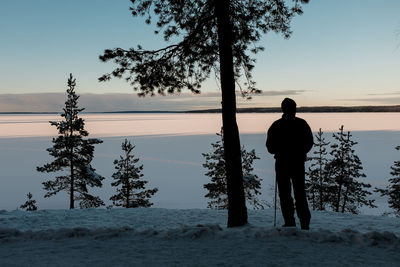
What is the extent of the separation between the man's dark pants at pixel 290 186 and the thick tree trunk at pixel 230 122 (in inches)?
68.1

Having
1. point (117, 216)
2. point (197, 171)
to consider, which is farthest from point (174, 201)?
point (117, 216)

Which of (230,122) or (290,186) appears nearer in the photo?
(290,186)

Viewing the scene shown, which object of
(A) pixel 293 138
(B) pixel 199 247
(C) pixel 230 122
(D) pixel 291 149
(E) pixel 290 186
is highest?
(C) pixel 230 122

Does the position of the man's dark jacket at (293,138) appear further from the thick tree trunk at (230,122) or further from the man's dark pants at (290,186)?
the thick tree trunk at (230,122)

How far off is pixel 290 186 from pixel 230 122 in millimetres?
2437

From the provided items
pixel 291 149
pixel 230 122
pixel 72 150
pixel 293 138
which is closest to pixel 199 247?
pixel 291 149

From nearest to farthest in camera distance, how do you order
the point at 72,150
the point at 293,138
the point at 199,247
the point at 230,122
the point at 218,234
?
the point at 199,247, the point at 218,234, the point at 293,138, the point at 230,122, the point at 72,150

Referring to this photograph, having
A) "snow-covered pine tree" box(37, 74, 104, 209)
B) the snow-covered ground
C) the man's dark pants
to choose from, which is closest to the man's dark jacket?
the man's dark pants

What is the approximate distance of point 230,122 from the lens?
9.55 meters

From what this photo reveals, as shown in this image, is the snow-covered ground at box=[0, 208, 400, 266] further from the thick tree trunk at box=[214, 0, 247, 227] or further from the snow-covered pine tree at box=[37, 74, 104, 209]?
the snow-covered pine tree at box=[37, 74, 104, 209]

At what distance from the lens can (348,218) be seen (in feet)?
36.7

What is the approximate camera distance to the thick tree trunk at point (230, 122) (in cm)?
959

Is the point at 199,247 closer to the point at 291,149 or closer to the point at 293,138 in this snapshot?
the point at 291,149

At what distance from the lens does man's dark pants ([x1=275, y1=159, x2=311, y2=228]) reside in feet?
26.2
